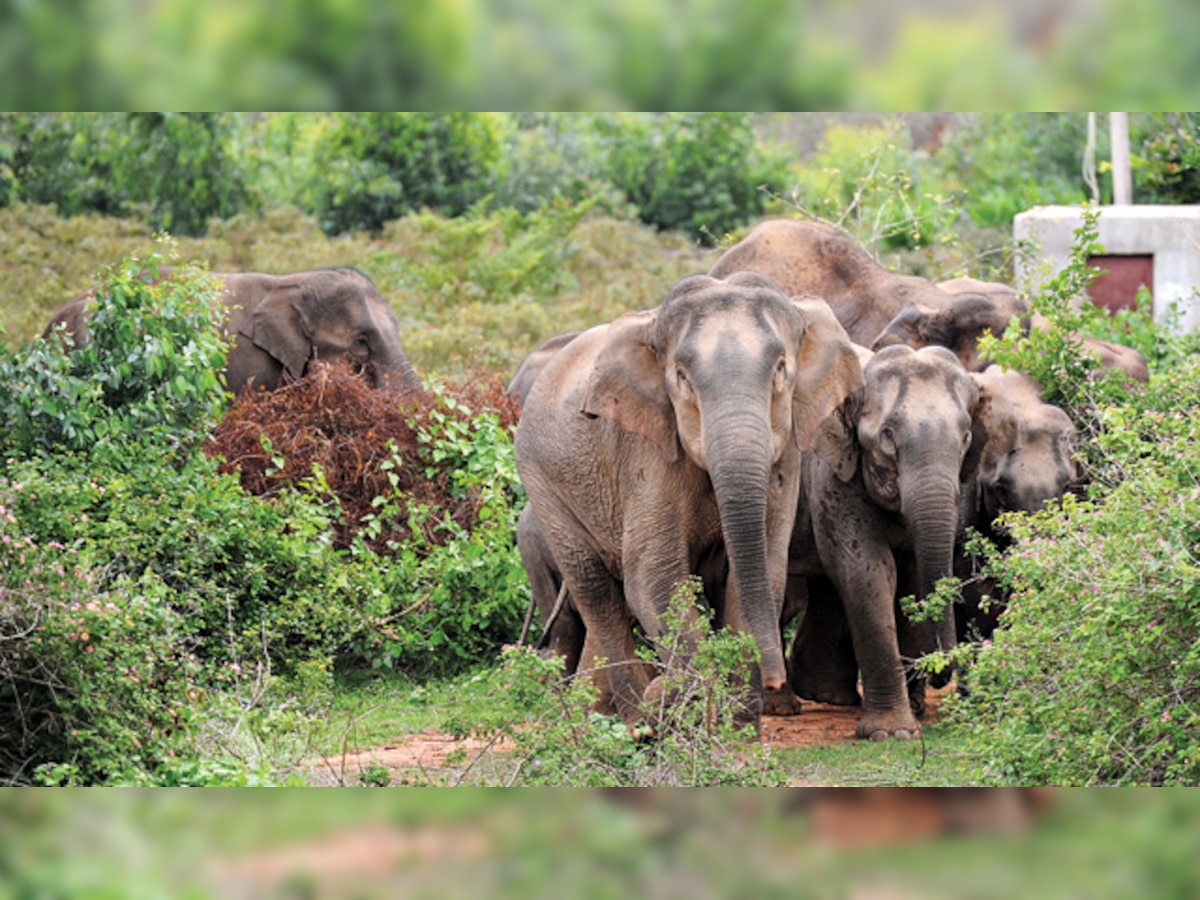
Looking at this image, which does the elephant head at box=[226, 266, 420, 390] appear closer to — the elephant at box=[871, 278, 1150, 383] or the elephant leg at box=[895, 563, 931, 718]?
the elephant at box=[871, 278, 1150, 383]

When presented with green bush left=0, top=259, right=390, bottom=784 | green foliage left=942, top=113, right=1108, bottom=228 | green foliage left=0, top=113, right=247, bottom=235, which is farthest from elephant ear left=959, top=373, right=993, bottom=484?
green foliage left=0, top=113, right=247, bottom=235

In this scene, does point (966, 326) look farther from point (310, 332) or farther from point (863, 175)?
point (863, 175)

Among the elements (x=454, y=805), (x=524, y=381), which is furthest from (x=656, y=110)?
(x=524, y=381)

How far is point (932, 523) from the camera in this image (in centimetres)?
819

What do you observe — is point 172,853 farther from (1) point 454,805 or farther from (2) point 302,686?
(2) point 302,686

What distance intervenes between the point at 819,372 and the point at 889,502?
1.21 m

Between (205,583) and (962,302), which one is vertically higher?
(962,302)

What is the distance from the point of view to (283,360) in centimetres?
1404

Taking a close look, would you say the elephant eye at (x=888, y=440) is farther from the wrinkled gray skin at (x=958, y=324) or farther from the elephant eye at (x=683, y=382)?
the wrinkled gray skin at (x=958, y=324)

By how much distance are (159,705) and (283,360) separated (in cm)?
789

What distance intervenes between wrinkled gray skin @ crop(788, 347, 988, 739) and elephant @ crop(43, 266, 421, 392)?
5603mm

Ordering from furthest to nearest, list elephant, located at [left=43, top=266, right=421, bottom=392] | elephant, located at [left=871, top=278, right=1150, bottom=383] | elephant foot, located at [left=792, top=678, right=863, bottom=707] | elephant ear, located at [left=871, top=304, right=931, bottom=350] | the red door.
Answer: the red door < elephant, located at [left=43, top=266, right=421, bottom=392] < elephant ear, located at [left=871, top=304, right=931, bottom=350] < elephant, located at [left=871, top=278, right=1150, bottom=383] < elephant foot, located at [left=792, top=678, right=863, bottom=707]

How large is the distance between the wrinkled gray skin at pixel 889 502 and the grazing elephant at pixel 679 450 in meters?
0.66

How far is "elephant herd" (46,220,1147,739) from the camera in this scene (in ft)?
23.4
